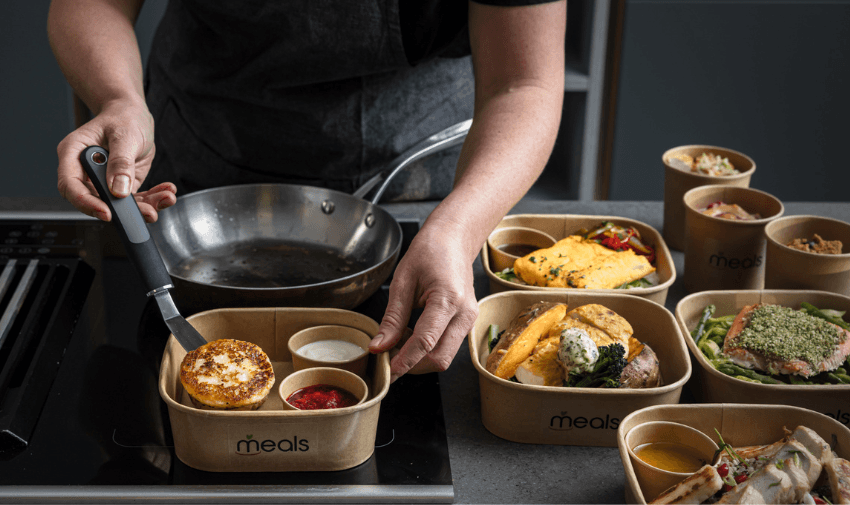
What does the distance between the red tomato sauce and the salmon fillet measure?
48cm

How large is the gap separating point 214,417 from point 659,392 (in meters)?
0.48

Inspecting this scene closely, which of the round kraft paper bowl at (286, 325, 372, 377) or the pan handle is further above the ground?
the pan handle

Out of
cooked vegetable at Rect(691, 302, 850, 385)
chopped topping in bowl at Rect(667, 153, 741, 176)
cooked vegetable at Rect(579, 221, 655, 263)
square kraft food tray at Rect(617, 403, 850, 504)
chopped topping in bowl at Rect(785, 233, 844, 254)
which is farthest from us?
chopped topping in bowl at Rect(667, 153, 741, 176)

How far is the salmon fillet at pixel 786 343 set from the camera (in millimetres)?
813

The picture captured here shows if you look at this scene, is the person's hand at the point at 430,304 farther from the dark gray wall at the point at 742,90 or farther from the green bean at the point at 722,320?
the dark gray wall at the point at 742,90

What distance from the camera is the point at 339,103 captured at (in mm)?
1337

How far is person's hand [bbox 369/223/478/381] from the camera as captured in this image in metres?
0.78

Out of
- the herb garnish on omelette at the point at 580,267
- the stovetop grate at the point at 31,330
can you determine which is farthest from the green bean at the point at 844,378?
the stovetop grate at the point at 31,330

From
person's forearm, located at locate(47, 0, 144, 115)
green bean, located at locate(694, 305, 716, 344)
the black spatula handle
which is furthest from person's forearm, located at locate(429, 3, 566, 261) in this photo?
person's forearm, located at locate(47, 0, 144, 115)

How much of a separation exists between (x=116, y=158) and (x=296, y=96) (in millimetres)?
500

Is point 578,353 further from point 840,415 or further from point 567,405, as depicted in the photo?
point 840,415

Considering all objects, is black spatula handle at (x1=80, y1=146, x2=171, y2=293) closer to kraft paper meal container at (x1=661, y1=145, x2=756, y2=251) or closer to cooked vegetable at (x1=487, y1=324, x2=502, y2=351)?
cooked vegetable at (x1=487, y1=324, x2=502, y2=351)

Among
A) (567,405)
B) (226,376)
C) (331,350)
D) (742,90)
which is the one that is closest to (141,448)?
(226,376)

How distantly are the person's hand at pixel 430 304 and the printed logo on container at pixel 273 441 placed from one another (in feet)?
0.42
